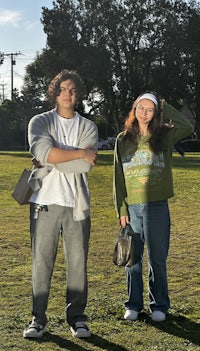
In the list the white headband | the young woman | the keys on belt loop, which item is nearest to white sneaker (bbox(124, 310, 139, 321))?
the young woman

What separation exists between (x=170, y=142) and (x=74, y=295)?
1.41 m

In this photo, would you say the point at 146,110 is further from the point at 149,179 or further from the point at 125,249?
the point at 125,249

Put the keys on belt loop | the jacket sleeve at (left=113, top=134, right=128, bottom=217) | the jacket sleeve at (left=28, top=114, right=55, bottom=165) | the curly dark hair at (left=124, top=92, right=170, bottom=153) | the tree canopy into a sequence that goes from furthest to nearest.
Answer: the tree canopy → the jacket sleeve at (left=113, top=134, right=128, bottom=217) → the curly dark hair at (left=124, top=92, right=170, bottom=153) → the keys on belt loop → the jacket sleeve at (left=28, top=114, right=55, bottom=165)

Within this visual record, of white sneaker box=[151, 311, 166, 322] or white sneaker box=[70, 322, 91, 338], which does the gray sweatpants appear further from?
white sneaker box=[151, 311, 166, 322]

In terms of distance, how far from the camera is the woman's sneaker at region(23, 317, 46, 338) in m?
4.45

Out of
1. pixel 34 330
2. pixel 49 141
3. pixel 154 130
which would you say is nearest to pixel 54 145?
pixel 49 141

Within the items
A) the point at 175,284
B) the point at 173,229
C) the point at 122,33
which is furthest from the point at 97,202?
the point at 122,33

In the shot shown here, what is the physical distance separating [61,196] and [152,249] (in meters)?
0.93

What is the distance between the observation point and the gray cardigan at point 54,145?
430cm

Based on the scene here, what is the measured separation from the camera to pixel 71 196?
14.4 ft

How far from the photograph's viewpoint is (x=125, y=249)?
15.6 ft

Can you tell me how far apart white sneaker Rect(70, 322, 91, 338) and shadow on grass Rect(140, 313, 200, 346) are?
1.98 ft

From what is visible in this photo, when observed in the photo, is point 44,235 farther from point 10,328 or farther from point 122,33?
point 122,33

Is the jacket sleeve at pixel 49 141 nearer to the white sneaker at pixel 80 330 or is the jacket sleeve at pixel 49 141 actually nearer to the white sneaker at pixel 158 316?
the white sneaker at pixel 80 330
